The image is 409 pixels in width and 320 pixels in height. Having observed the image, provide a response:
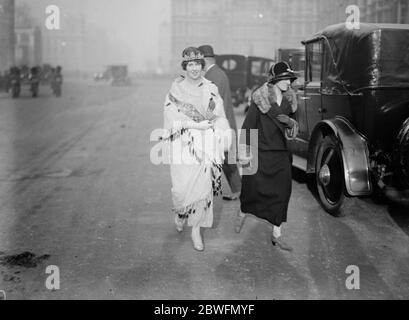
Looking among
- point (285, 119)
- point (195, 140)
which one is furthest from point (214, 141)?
point (285, 119)

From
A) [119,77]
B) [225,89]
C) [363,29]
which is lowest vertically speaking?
[225,89]

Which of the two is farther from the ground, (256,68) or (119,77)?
(119,77)

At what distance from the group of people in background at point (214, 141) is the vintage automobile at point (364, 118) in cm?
99

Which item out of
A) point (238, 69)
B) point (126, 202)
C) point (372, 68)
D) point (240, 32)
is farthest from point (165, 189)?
point (240, 32)

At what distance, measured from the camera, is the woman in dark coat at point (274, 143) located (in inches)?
184

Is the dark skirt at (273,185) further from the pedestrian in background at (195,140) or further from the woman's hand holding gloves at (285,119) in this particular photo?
the pedestrian in background at (195,140)

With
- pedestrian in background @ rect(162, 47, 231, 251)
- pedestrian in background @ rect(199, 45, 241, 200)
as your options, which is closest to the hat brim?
pedestrian in background @ rect(162, 47, 231, 251)

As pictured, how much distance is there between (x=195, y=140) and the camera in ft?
15.4

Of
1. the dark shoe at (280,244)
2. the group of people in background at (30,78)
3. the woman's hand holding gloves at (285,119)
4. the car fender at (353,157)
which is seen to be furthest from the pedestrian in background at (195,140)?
the group of people in background at (30,78)

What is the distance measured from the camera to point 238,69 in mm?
21906

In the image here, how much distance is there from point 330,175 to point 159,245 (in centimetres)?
232

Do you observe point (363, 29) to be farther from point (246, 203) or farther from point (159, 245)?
point (159, 245)

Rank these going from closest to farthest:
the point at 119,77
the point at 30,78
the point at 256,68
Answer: the point at 256,68 → the point at 30,78 → the point at 119,77

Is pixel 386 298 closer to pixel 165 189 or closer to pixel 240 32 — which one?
pixel 165 189
